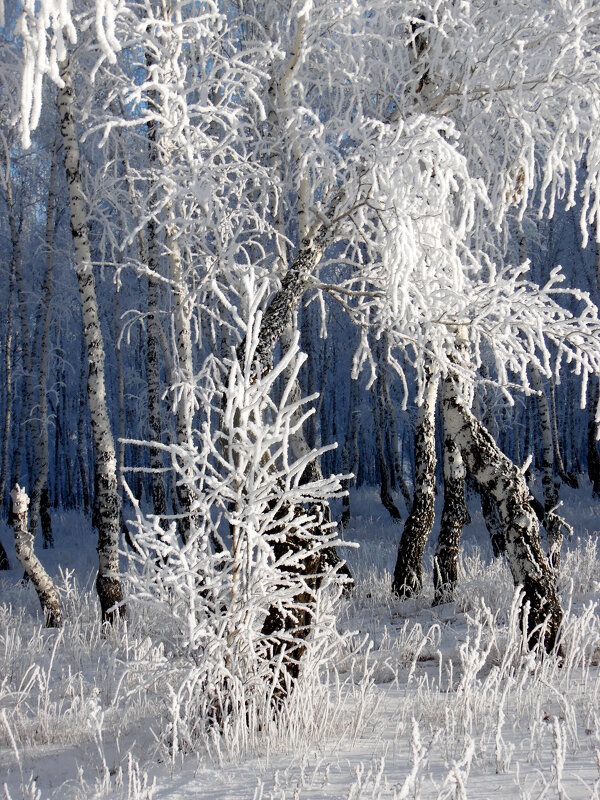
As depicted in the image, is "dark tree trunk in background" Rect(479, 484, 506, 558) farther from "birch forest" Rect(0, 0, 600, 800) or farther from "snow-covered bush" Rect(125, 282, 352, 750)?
"snow-covered bush" Rect(125, 282, 352, 750)

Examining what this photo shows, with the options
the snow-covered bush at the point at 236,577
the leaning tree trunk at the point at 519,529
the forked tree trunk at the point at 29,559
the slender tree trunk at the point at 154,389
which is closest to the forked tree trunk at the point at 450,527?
the leaning tree trunk at the point at 519,529

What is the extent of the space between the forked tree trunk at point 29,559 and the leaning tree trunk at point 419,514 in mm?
3375

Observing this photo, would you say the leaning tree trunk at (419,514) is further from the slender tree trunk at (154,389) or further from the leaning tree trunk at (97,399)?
the slender tree trunk at (154,389)

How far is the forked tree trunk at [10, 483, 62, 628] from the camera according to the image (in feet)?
19.0

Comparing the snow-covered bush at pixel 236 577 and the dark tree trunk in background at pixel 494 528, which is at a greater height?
the snow-covered bush at pixel 236 577

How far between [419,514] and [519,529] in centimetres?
214

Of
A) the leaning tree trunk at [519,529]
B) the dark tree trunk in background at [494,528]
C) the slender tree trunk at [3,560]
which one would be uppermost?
the leaning tree trunk at [519,529]

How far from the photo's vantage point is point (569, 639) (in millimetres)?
4496

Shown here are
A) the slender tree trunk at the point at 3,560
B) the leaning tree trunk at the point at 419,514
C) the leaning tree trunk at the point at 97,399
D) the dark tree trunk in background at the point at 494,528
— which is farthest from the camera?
the slender tree trunk at the point at 3,560

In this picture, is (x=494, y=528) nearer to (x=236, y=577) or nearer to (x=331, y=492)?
(x=331, y=492)

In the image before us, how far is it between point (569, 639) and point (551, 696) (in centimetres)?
89

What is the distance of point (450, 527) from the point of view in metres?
6.67

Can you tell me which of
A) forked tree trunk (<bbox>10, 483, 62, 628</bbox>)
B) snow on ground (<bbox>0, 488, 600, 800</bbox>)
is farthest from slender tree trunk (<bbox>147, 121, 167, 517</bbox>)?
snow on ground (<bbox>0, 488, 600, 800</bbox>)

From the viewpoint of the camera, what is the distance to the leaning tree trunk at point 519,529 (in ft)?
15.2
